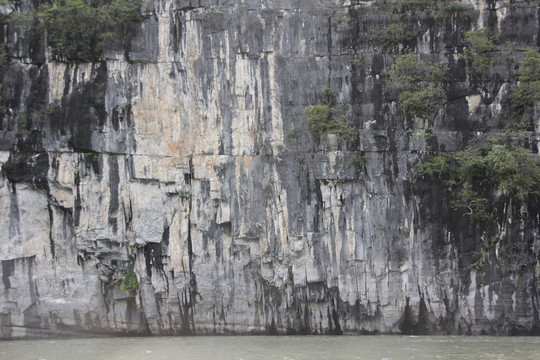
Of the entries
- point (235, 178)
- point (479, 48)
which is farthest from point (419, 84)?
point (235, 178)

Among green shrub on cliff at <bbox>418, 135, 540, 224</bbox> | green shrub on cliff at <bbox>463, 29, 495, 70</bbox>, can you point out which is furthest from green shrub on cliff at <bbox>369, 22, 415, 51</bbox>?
green shrub on cliff at <bbox>418, 135, 540, 224</bbox>

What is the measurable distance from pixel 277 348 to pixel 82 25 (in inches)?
384

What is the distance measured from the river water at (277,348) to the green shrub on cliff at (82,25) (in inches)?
294

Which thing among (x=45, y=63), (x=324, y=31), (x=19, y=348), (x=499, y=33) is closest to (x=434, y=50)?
(x=499, y=33)

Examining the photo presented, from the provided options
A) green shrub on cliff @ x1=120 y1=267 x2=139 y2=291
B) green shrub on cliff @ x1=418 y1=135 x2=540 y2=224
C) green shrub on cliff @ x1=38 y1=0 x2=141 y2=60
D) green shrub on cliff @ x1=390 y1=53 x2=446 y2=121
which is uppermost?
green shrub on cliff @ x1=38 y1=0 x2=141 y2=60

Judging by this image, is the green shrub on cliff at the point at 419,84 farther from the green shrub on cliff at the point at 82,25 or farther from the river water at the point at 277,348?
the green shrub on cliff at the point at 82,25

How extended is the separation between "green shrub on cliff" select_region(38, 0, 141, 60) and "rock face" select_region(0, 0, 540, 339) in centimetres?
34

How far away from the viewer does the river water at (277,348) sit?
11492mm

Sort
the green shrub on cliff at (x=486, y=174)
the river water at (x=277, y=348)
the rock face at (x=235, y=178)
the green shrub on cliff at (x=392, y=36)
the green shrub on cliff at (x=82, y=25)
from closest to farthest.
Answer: the river water at (x=277, y=348) → the green shrub on cliff at (x=486, y=174) → the rock face at (x=235, y=178) → the green shrub on cliff at (x=82, y=25) → the green shrub on cliff at (x=392, y=36)

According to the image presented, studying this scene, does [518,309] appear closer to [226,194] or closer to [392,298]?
[392,298]

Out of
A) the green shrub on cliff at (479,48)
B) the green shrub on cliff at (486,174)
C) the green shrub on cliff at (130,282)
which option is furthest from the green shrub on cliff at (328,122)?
the green shrub on cliff at (130,282)

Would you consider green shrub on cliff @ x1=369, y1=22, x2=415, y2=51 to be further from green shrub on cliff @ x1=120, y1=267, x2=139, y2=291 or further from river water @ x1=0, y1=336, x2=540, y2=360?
green shrub on cliff @ x1=120, y1=267, x2=139, y2=291

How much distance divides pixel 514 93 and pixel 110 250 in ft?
37.0

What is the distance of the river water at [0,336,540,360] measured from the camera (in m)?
11.5
